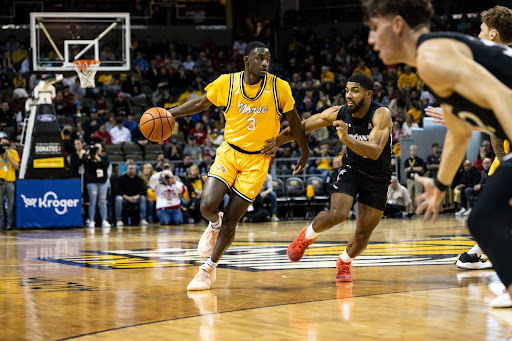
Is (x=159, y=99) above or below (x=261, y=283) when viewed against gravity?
above

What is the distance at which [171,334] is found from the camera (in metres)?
4.29

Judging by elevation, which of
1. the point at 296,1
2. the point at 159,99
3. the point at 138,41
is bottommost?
the point at 159,99

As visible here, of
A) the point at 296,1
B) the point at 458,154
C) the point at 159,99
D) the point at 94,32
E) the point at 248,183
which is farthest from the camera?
→ the point at 296,1

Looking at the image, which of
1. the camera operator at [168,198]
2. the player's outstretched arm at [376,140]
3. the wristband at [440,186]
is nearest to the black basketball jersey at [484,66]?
the wristband at [440,186]

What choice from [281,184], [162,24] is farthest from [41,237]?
[162,24]

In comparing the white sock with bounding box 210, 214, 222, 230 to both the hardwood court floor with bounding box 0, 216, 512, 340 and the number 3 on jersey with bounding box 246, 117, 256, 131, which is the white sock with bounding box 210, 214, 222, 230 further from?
the number 3 on jersey with bounding box 246, 117, 256, 131

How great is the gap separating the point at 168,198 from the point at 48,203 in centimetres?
277

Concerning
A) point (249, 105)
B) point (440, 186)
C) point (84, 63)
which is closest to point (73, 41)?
point (84, 63)

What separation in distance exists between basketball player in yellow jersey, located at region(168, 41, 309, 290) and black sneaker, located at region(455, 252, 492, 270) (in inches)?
85.4

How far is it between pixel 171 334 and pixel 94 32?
556 inches

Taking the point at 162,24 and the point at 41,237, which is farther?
the point at 162,24

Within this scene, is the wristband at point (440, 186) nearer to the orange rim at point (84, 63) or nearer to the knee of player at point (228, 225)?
the knee of player at point (228, 225)

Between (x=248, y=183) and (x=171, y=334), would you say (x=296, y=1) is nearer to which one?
(x=248, y=183)

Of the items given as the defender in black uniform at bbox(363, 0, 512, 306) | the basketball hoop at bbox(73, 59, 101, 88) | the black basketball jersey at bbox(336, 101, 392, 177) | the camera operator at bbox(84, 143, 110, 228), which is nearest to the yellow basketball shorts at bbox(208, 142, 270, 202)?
the black basketball jersey at bbox(336, 101, 392, 177)
